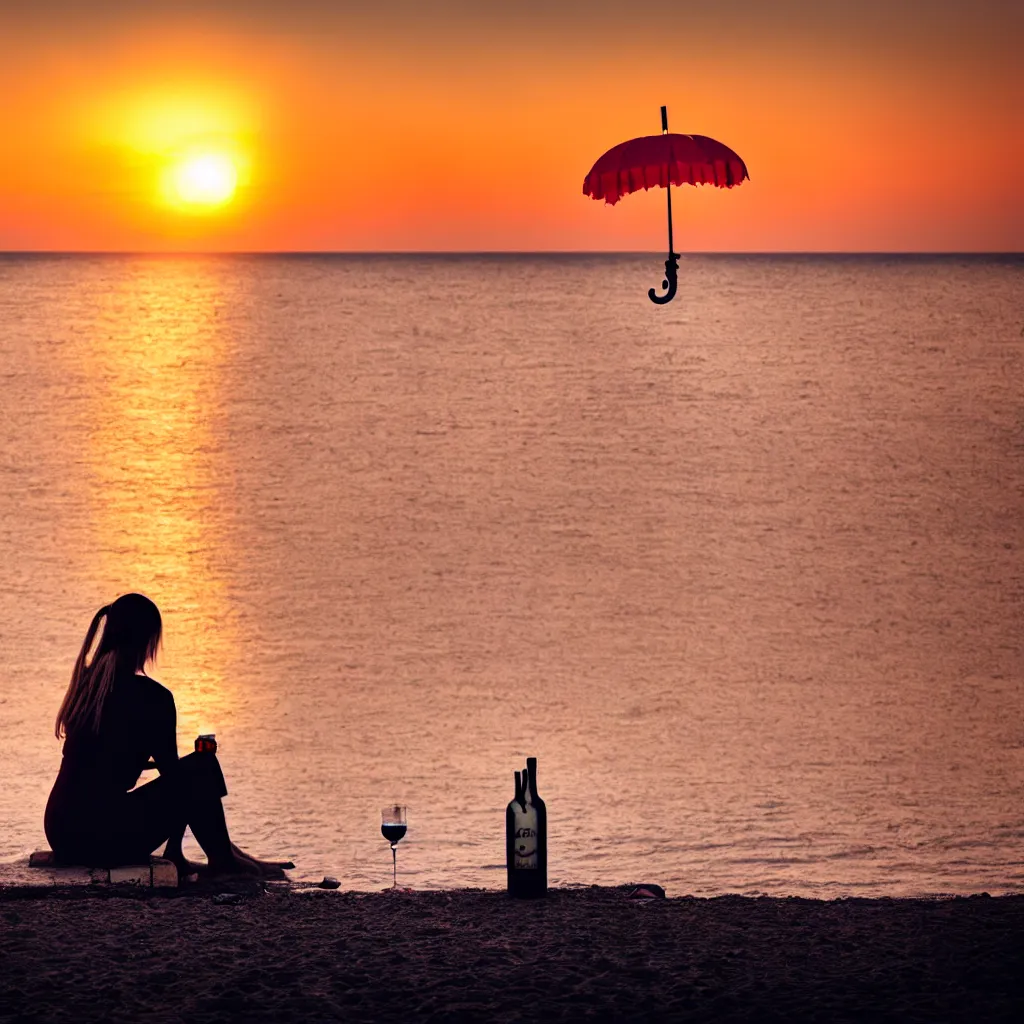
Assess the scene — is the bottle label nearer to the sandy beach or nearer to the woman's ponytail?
the sandy beach

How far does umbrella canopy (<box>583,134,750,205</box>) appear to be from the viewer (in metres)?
8.45

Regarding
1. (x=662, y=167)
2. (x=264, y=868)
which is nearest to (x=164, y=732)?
(x=264, y=868)

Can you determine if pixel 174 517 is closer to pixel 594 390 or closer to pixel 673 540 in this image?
pixel 673 540

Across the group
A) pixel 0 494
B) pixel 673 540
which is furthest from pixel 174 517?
pixel 673 540

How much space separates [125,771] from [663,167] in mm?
4207

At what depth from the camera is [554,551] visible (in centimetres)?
2362

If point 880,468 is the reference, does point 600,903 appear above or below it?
below

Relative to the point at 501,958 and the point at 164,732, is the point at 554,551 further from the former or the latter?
the point at 501,958

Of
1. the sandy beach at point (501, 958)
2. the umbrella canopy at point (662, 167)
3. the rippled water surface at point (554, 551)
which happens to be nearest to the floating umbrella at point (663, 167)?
the umbrella canopy at point (662, 167)

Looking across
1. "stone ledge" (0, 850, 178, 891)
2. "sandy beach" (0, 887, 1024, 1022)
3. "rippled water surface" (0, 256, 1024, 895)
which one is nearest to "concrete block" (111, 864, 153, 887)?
"stone ledge" (0, 850, 178, 891)

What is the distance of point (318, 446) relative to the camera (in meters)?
34.6

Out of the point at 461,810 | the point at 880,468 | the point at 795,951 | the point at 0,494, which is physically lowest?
the point at 795,951

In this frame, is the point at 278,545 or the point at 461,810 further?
the point at 278,545

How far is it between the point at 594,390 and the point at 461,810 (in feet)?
103
